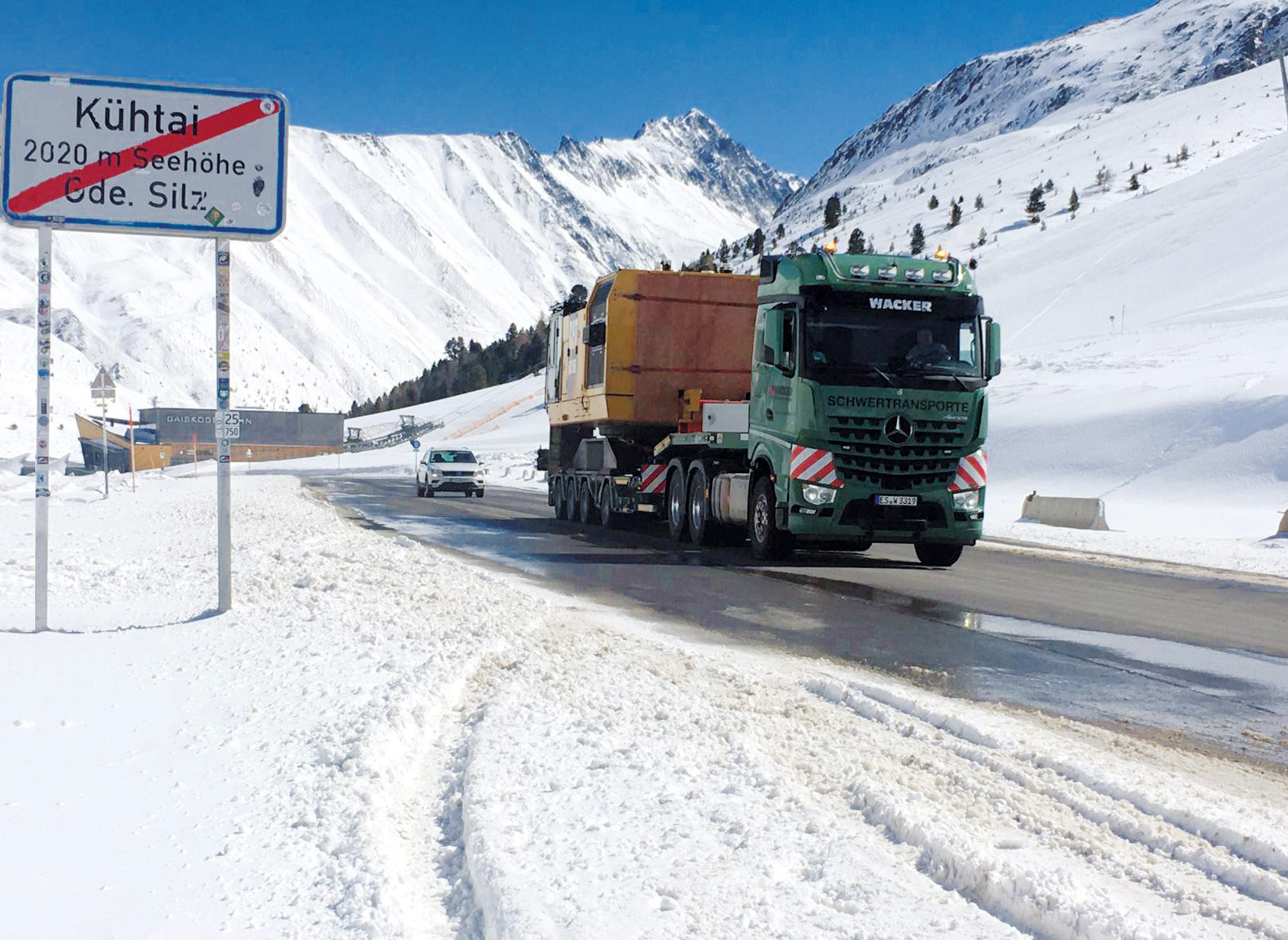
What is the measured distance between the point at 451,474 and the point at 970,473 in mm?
24702

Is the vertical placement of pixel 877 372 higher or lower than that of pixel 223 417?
higher

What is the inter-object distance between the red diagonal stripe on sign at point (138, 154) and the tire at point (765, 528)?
→ 337 inches

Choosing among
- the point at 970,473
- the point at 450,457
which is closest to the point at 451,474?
the point at 450,457

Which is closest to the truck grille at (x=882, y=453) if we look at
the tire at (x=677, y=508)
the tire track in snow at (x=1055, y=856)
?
the tire at (x=677, y=508)

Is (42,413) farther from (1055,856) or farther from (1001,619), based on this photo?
(1001,619)

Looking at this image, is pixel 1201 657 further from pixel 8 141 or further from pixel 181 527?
pixel 181 527

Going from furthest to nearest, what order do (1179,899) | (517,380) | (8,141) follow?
(517,380) → (8,141) → (1179,899)

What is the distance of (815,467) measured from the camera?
14352 millimetres

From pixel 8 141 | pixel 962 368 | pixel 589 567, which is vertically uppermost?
pixel 8 141

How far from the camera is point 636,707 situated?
6191 mm

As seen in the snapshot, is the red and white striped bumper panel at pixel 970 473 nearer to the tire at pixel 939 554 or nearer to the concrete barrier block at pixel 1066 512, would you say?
the tire at pixel 939 554

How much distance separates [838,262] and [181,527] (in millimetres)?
10553

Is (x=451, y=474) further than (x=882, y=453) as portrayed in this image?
Yes

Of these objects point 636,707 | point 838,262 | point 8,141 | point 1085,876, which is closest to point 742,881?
point 1085,876
